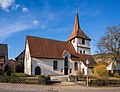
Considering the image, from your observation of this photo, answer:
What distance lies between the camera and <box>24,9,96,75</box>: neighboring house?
40.0 meters

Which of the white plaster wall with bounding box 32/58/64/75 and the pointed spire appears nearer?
the white plaster wall with bounding box 32/58/64/75

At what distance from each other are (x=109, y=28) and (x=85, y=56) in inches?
485

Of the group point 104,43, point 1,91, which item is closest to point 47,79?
point 1,91

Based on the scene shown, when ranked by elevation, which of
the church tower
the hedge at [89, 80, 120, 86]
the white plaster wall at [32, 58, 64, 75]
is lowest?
the hedge at [89, 80, 120, 86]

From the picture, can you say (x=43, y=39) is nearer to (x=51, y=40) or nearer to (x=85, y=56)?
(x=51, y=40)

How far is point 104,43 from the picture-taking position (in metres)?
41.9

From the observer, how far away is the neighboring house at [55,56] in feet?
131

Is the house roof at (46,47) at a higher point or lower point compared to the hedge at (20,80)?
higher

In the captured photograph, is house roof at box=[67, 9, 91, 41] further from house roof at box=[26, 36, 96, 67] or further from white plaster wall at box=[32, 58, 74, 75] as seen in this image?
white plaster wall at box=[32, 58, 74, 75]

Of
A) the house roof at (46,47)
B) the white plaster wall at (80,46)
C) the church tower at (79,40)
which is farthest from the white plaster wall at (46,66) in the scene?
the church tower at (79,40)

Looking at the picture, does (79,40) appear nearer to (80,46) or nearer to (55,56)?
(80,46)

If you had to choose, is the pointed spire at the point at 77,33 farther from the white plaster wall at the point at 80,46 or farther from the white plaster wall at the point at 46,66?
the white plaster wall at the point at 46,66

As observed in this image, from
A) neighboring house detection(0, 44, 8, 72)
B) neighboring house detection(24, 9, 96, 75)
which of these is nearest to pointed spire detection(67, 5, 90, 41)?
neighboring house detection(24, 9, 96, 75)

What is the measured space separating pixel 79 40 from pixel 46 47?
1303 centimetres
